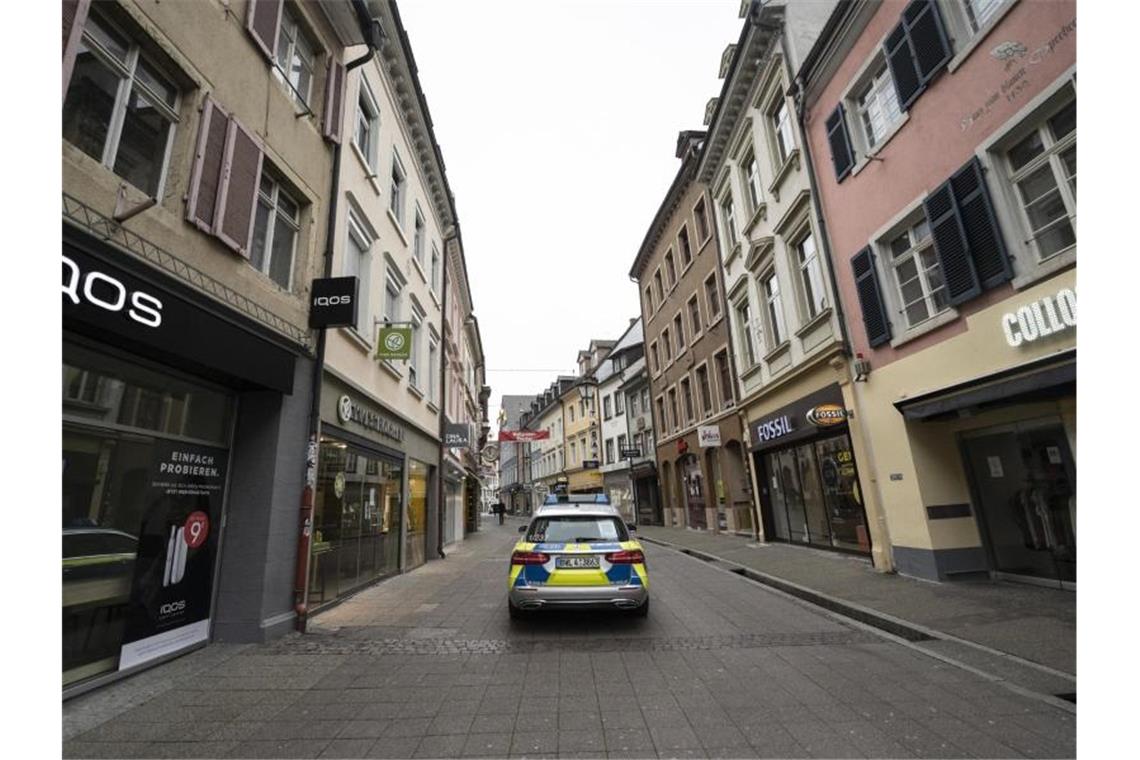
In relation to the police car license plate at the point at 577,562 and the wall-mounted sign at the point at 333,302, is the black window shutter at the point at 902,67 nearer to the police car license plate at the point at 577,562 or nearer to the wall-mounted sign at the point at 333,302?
the police car license plate at the point at 577,562

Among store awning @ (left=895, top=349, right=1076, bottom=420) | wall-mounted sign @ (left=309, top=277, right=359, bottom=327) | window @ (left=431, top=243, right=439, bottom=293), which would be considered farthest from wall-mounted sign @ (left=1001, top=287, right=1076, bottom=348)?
window @ (left=431, top=243, right=439, bottom=293)

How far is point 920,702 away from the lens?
4109mm

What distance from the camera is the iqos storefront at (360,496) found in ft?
25.5

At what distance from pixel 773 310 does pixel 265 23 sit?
12960mm

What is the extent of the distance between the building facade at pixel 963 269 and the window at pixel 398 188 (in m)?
9.97

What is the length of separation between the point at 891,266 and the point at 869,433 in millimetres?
→ 3238

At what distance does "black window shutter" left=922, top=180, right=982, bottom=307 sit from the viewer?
765 cm

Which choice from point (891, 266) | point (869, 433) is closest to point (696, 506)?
point (869, 433)

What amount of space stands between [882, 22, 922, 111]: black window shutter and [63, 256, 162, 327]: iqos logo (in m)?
11.1

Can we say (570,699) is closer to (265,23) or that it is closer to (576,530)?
(576,530)

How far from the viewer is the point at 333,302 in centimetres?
754

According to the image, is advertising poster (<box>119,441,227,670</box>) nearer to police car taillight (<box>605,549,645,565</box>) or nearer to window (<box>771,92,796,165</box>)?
police car taillight (<box>605,549,645,565</box>)

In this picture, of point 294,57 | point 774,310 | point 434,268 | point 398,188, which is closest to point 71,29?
point 294,57

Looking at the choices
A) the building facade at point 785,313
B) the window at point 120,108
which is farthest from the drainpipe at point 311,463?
the building facade at point 785,313
